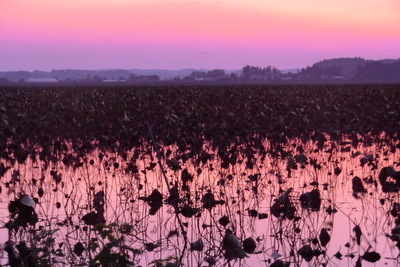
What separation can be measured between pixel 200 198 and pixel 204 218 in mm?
916

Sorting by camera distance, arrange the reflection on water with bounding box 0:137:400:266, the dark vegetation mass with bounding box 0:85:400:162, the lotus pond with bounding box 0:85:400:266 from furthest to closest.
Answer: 1. the dark vegetation mass with bounding box 0:85:400:162
2. the lotus pond with bounding box 0:85:400:266
3. the reflection on water with bounding box 0:137:400:266

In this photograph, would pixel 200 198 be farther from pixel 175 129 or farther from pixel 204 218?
pixel 175 129

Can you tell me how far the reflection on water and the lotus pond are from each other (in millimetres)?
18

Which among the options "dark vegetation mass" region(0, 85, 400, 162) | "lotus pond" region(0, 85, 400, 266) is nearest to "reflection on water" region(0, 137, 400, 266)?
"lotus pond" region(0, 85, 400, 266)

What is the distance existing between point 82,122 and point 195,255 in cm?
1333

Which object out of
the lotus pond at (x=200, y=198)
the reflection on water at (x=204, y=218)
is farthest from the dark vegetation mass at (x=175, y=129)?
the reflection on water at (x=204, y=218)

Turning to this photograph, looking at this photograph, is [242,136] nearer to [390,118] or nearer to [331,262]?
[390,118]

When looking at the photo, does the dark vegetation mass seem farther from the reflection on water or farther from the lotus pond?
the reflection on water

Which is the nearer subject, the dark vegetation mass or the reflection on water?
the reflection on water

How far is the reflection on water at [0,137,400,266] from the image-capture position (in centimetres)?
478

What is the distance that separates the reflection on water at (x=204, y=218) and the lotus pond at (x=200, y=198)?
0.06ft

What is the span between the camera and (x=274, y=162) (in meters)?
11.3

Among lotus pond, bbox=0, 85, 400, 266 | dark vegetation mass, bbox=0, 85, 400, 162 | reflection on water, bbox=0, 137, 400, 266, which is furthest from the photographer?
dark vegetation mass, bbox=0, 85, 400, 162

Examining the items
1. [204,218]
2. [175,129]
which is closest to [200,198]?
[204,218]
